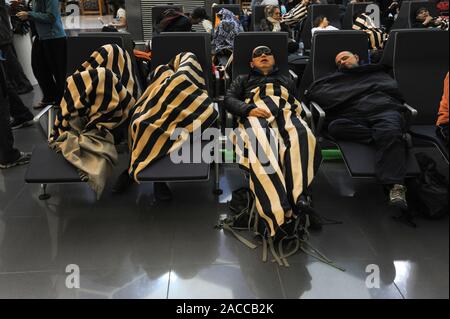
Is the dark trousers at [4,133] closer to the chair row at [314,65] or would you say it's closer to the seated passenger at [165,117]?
the chair row at [314,65]

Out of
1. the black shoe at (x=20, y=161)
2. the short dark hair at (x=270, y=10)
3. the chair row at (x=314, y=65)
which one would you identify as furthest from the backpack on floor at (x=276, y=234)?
the short dark hair at (x=270, y=10)

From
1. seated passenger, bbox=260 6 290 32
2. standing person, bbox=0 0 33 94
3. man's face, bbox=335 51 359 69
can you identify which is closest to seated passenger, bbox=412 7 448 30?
seated passenger, bbox=260 6 290 32

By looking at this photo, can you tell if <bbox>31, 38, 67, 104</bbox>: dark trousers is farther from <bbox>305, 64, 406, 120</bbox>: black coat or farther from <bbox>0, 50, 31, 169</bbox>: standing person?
<bbox>305, 64, 406, 120</bbox>: black coat

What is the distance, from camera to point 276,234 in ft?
6.91

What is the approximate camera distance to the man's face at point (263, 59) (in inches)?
113

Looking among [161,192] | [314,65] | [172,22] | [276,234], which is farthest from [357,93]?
[172,22]

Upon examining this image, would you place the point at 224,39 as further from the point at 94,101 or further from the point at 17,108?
the point at 17,108

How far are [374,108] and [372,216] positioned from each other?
746 millimetres

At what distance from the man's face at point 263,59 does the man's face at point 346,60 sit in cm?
52

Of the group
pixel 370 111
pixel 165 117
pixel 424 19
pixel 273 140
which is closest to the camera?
Result: pixel 273 140

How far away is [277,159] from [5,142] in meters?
2.23

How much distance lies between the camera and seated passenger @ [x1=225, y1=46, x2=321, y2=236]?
2.09 m
